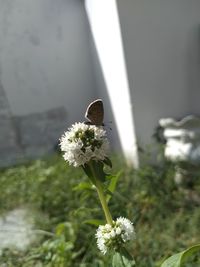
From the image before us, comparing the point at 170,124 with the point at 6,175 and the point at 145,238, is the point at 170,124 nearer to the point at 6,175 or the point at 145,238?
the point at 145,238

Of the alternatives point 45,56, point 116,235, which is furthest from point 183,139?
point 116,235

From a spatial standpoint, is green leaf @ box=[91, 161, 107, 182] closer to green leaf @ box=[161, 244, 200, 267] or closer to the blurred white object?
green leaf @ box=[161, 244, 200, 267]

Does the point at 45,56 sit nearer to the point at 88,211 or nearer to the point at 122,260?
the point at 88,211

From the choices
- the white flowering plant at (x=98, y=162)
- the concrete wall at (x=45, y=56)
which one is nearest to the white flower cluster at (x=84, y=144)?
the white flowering plant at (x=98, y=162)

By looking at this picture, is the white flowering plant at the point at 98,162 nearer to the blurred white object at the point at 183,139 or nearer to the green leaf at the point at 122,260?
the green leaf at the point at 122,260

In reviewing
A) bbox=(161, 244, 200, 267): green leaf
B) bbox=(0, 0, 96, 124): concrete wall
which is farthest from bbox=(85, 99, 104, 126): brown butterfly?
bbox=(0, 0, 96, 124): concrete wall
